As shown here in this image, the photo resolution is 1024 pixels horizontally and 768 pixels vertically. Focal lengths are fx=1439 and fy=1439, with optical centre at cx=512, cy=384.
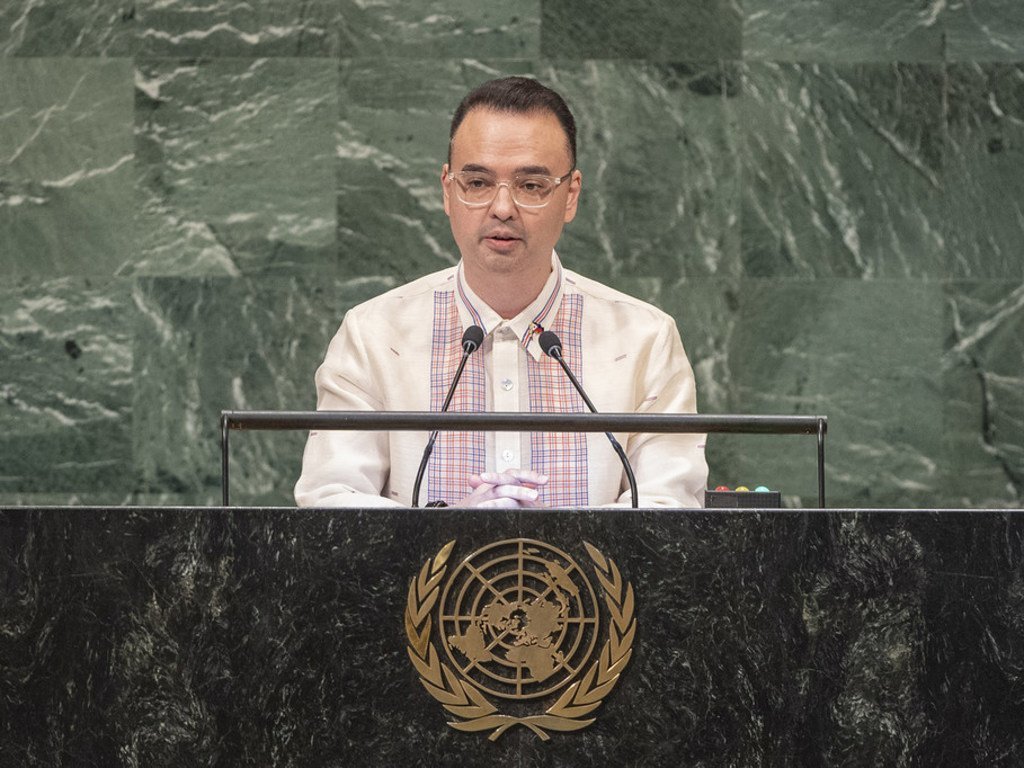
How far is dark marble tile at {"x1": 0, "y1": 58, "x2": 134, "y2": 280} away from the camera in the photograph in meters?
5.02

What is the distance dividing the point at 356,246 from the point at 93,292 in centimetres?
94

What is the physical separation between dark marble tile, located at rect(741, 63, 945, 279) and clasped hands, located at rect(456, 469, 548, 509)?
2.39m

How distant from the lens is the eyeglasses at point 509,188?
3342 mm

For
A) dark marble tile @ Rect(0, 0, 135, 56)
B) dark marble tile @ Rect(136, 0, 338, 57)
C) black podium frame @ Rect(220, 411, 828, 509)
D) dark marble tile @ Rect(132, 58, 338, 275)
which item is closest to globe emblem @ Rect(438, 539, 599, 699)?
black podium frame @ Rect(220, 411, 828, 509)

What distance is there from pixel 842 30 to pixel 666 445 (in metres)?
2.37

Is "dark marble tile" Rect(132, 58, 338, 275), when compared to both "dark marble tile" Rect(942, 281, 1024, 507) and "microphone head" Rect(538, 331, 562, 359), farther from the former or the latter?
"microphone head" Rect(538, 331, 562, 359)

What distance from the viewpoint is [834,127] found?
505 centimetres

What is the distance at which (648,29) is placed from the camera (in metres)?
5.01

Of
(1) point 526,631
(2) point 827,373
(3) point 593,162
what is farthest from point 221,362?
(1) point 526,631

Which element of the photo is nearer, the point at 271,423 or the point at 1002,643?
the point at 1002,643

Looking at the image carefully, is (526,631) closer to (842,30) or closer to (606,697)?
(606,697)

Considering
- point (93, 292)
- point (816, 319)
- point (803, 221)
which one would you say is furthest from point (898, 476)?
point (93, 292)

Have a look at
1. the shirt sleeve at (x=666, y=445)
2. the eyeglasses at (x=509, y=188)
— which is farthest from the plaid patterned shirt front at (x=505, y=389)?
the eyeglasses at (x=509, y=188)

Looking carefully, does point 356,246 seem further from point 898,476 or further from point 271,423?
point 271,423
